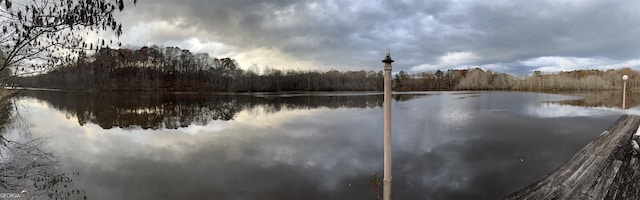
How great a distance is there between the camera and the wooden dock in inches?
195

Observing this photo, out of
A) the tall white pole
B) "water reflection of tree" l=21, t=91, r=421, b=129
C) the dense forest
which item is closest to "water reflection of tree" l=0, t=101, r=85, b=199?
"water reflection of tree" l=21, t=91, r=421, b=129

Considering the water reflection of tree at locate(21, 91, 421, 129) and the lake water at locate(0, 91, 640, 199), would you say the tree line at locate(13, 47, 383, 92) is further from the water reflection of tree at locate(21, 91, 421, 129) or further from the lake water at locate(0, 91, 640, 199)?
the lake water at locate(0, 91, 640, 199)

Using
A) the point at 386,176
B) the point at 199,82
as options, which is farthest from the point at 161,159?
the point at 199,82

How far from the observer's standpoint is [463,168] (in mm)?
7234

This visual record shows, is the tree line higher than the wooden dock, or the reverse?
the tree line

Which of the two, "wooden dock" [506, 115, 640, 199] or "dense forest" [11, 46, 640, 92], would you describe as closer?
"wooden dock" [506, 115, 640, 199]

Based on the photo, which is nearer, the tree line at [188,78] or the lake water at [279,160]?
the lake water at [279,160]

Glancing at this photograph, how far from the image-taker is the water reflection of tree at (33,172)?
5742 millimetres

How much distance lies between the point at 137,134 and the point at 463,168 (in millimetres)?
11132

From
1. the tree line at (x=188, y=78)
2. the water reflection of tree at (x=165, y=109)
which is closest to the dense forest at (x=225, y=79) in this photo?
the tree line at (x=188, y=78)

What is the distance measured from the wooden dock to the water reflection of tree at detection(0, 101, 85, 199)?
7.62 meters

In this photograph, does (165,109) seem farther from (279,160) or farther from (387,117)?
(387,117)

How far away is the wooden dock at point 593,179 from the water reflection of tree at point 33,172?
300 inches

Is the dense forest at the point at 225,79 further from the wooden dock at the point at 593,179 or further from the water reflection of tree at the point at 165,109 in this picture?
the wooden dock at the point at 593,179
